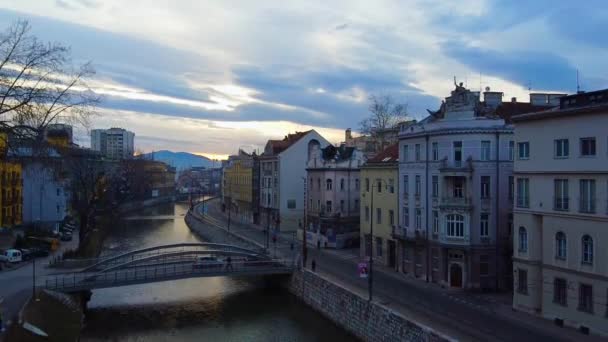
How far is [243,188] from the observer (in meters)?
90.1

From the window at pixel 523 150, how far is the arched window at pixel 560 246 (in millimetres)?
4289

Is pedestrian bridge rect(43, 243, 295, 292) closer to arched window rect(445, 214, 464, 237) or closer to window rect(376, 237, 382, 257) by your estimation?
window rect(376, 237, 382, 257)

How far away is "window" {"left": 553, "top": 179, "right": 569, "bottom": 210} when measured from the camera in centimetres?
2595

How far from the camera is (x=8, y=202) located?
61.9m

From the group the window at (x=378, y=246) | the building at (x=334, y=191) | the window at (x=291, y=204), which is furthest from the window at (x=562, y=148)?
the window at (x=291, y=204)

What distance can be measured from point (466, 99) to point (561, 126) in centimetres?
979

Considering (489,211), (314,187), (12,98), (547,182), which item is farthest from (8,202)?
(547,182)

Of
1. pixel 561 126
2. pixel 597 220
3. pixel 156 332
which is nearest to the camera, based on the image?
pixel 597 220

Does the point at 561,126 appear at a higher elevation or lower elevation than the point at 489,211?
higher

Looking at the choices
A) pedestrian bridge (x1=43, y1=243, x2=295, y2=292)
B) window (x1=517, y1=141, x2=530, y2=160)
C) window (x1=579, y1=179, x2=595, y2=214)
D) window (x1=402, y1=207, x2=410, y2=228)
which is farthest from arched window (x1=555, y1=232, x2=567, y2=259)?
pedestrian bridge (x1=43, y1=243, x2=295, y2=292)

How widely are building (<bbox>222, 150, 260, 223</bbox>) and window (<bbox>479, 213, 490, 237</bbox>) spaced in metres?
47.8

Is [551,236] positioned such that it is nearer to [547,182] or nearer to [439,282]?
[547,182]

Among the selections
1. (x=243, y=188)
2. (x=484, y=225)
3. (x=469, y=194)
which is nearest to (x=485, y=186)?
(x=469, y=194)

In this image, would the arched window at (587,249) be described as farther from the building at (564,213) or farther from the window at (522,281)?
the window at (522,281)
